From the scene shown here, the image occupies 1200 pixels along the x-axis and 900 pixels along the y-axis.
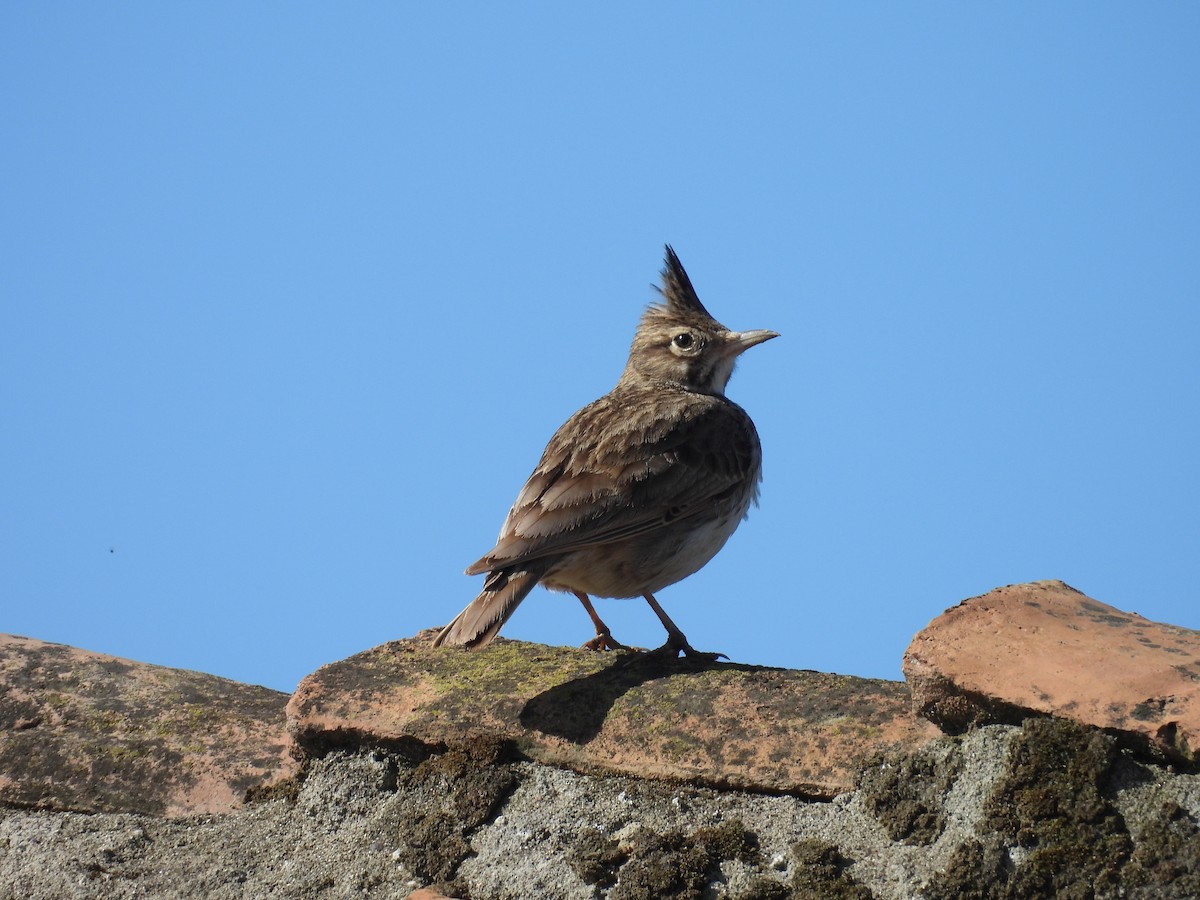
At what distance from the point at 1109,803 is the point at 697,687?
4.84 ft

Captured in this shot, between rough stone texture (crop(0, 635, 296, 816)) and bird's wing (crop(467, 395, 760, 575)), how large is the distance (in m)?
1.37

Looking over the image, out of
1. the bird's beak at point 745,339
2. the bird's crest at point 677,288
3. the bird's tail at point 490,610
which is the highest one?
the bird's crest at point 677,288

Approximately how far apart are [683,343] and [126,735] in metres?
5.05

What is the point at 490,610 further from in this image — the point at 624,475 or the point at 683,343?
the point at 683,343

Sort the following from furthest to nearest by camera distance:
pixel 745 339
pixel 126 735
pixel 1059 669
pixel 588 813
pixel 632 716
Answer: pixel 745 339 < pixel 126 735 < pixel 632 716 < pixel 588 813 < pixel 1059 669

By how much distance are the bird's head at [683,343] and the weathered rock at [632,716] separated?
14.1 feet

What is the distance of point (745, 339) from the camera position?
8.90 metres

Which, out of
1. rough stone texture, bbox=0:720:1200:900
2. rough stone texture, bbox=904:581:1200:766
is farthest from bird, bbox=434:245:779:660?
rough stone texture, bbox=904:581:1200:766

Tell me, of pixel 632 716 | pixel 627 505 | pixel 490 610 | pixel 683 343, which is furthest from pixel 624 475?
pixel 632 716

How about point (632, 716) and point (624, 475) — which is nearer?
point (632, 716)

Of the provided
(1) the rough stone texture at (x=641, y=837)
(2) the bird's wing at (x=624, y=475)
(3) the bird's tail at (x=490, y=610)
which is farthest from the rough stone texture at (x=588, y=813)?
(2) the bird's wing at (x=624, y=475)

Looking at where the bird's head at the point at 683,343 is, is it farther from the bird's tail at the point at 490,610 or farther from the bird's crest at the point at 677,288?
the bird's tail at the point at 490,610

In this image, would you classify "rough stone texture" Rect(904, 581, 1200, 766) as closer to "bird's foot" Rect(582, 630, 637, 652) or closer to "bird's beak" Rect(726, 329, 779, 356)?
"bird's foot" Rect(582, 630, 637, 652)

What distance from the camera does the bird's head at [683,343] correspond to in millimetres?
8992
